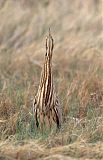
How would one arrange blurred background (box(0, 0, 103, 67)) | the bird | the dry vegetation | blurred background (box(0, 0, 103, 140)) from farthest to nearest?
blurred background (box(0, 0, 103, 67)) < blurred background (box(0, 0, 103, 140)) < the bird < the dry vegetation

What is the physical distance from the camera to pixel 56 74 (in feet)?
20.8

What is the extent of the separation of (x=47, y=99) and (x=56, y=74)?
2.34m

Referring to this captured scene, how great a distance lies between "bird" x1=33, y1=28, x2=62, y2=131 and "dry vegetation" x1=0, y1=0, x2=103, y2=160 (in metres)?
0.10

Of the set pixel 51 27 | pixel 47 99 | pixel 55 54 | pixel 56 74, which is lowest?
pixel 47 99

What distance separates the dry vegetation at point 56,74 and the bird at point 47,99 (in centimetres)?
10

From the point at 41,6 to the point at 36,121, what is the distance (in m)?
5.13

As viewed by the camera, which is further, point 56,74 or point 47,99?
point 56,74

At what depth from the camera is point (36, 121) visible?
4125 millimetres

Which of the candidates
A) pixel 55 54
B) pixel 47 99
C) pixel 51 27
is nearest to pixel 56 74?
pixel 55 54

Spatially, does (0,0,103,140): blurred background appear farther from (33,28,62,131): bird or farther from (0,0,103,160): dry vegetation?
(33,28,62,131): bird

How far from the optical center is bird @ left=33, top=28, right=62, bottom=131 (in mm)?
3947

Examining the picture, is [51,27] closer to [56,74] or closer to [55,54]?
[55,54]

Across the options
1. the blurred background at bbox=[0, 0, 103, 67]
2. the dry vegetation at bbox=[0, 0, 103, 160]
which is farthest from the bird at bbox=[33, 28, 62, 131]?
the blurred background at bbox=[0, 0, 103, 67]

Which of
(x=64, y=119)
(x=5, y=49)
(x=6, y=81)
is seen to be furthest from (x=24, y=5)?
(x=64, y=119)
